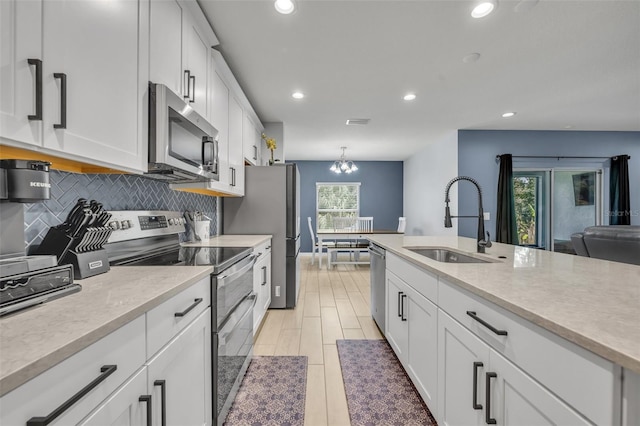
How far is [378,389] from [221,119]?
2284mm

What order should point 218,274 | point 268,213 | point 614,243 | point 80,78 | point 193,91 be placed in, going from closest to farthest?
1. point 80,78
2. point 218,274
3. point 193,91
4. point 614,243
5. point 268,213

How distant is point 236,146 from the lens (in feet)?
9.02

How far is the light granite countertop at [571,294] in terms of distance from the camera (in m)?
0.59

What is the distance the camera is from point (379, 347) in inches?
92.6

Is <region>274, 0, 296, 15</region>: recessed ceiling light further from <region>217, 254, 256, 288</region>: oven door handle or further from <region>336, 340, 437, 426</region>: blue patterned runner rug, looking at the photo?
<region>336, 340, 437, 426</region>: blue patterned runner rug

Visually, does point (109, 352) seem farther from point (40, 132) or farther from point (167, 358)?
point (40, 132)

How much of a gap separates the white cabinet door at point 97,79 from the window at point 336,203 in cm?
623

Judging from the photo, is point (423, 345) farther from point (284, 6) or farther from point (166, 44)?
point (284, 6)

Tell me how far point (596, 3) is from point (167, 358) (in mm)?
3123

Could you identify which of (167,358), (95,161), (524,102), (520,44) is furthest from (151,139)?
(524,102)

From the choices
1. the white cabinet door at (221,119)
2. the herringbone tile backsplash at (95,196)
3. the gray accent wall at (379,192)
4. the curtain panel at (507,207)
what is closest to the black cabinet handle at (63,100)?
the herringbone tile backsplash at (95,196)

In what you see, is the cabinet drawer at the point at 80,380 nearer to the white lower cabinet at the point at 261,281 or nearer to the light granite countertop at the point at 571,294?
the light granite countertop at the point at 571,294

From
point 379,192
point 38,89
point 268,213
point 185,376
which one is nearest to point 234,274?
point 185,376

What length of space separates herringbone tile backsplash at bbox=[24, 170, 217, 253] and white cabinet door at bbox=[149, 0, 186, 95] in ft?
Result: 1.90
